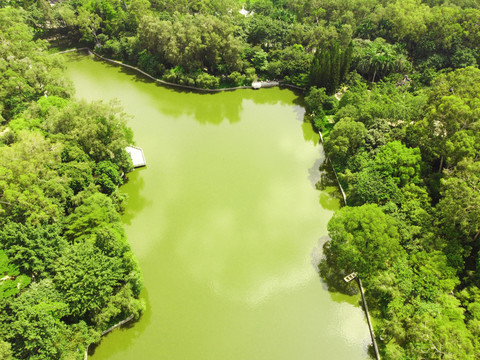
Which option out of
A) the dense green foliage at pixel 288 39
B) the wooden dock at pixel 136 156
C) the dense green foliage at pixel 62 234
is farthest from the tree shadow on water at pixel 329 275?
the dense green foliage at pixel 288 39

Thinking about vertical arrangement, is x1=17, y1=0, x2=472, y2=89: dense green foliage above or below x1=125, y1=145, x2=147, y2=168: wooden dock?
above

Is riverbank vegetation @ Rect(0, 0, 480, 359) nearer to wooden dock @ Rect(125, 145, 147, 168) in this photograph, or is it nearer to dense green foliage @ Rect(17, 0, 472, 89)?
dense green foliage @ Rect(17, 0, 472, 89)

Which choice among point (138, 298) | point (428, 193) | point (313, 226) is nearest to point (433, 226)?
point (428, 193)

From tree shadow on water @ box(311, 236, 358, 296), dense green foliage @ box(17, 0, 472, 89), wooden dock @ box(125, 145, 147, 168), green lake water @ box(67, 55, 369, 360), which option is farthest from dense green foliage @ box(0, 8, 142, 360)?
dense green foliage @ box(17, 0, 472, 89)

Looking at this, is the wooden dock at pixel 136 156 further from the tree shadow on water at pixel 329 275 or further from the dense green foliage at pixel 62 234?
the tree shadow on water at pixel 329 275

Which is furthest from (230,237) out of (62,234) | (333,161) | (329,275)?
(333,161)

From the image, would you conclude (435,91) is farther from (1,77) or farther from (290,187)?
(1,77)

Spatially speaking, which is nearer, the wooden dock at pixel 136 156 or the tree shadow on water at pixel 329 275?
the tree shadow on water at pixel 329 275

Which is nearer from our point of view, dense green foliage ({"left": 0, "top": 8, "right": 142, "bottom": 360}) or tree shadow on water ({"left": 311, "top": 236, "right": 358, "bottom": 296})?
dense green foliage ({"left": 0, "top": 8, "right": 142, "bottom": 360})
